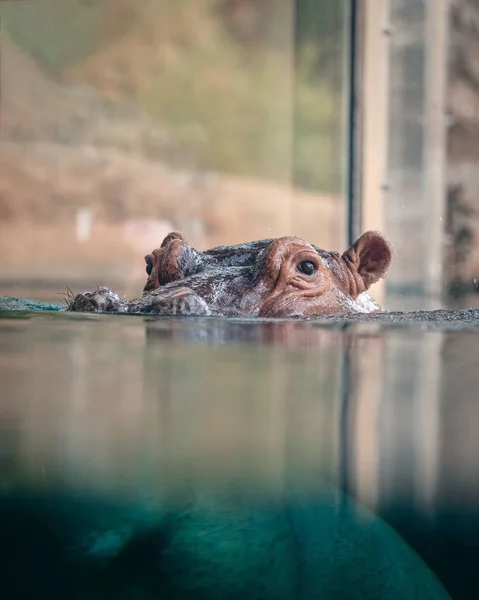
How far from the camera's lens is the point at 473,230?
327 inches

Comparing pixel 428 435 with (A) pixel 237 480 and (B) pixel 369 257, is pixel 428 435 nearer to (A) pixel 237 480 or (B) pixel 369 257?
(A) pixel 237 480

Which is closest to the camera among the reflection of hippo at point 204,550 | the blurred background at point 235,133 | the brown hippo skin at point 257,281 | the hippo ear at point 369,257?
the reflection of hippo at point 204,550

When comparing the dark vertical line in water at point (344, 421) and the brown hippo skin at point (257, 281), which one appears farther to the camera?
the brown hippo skin at point (257, 281)

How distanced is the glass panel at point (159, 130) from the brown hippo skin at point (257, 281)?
380cm

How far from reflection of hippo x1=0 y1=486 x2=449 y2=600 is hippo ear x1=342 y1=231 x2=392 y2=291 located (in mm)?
3048

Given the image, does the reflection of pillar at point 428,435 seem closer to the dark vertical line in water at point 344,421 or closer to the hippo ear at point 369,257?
the dark vertical line in water at point 344,421

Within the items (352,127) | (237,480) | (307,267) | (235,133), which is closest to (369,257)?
(307,267)

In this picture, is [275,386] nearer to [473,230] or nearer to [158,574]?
[158,574]

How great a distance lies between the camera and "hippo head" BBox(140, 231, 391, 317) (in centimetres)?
371

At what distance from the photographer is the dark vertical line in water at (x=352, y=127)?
8.06m

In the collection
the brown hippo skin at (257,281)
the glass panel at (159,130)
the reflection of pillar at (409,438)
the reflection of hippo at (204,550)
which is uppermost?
the glass panel at (159,130)

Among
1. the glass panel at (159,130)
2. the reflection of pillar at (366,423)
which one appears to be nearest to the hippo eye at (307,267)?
the reflection of pillar at (366,423)

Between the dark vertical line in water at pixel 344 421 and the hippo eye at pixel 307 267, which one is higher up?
the hippo eye at pixel 307 267

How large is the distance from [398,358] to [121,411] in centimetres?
64
